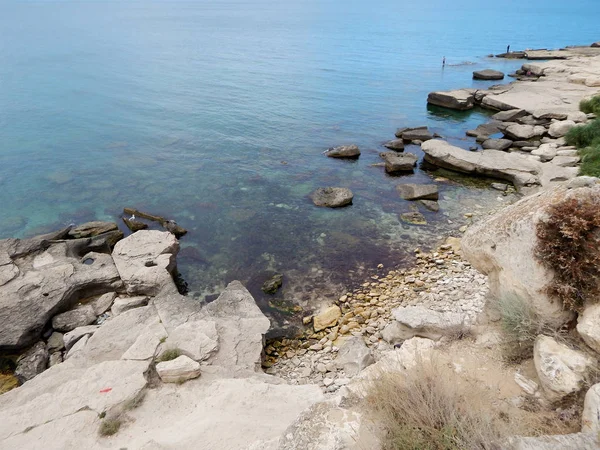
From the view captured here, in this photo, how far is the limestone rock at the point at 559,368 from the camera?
583cm

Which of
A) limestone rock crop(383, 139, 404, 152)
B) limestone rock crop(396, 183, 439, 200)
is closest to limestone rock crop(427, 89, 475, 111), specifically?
limestone rock crop(383, 139, 404, 152)

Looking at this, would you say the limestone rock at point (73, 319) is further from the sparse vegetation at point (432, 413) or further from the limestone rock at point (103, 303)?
the sparse vegetation at point (432, 413)

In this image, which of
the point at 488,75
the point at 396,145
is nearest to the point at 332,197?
the point at 396,145

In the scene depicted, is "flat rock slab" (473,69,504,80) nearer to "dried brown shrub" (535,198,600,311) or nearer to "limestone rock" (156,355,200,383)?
"dried brown shrub" (535,198,600,311)

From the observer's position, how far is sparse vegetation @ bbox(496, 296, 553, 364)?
700 cm

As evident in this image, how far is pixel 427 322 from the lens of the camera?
9.28 metres

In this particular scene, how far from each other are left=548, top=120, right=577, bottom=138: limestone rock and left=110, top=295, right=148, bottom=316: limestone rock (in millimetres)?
26061

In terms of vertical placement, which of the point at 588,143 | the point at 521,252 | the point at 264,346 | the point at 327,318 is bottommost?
the point at 327,318

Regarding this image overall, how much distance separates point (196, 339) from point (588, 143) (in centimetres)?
2389

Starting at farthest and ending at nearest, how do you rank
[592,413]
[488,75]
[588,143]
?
[488,75] → [588,143] → [592,413]

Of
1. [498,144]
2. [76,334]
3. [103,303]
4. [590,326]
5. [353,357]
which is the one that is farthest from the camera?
[498,144]

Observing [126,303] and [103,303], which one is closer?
[126,303]

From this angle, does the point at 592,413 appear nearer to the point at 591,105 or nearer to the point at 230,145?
the point at 230,145

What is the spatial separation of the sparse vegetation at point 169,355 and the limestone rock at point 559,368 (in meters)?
7.52
